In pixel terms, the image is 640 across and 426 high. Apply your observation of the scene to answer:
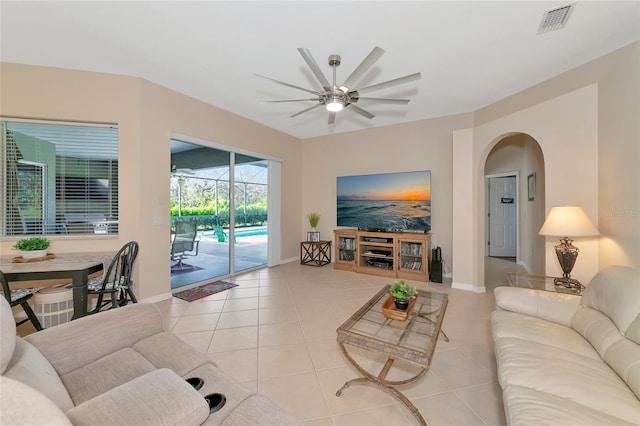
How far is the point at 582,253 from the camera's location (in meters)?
2.65

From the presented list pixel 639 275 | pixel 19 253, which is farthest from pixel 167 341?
pixel 639 275

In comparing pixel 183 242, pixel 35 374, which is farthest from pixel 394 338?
pixel 183 242

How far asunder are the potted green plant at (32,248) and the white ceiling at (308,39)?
6.46ft

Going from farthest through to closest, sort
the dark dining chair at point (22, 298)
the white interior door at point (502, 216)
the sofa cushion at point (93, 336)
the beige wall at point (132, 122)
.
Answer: the white interior door at point (502, 216)
the beige wall at point (132, 122)
the dark dining chair at point (22, 298)
the sofa cushion at point (93, 336)

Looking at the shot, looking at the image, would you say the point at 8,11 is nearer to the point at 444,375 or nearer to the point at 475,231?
the point at 444,375

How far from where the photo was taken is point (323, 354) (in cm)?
219

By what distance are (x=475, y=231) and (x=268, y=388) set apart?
11.7ft

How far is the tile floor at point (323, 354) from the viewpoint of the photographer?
1.61m

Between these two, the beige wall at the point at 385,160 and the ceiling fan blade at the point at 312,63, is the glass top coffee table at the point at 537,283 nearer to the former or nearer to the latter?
the beige wall at the point at 385,160

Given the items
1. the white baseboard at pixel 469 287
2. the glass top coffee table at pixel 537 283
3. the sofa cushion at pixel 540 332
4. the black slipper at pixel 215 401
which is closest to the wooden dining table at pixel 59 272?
the black slipper at pixel 215 401

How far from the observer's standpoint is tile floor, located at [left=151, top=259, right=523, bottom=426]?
5.28 ft

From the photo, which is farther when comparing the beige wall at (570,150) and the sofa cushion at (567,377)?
the beige wall at (570,150)

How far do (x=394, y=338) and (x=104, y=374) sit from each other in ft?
5.32

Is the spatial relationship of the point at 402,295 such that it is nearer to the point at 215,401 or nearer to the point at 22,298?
A: the point at 215,401
